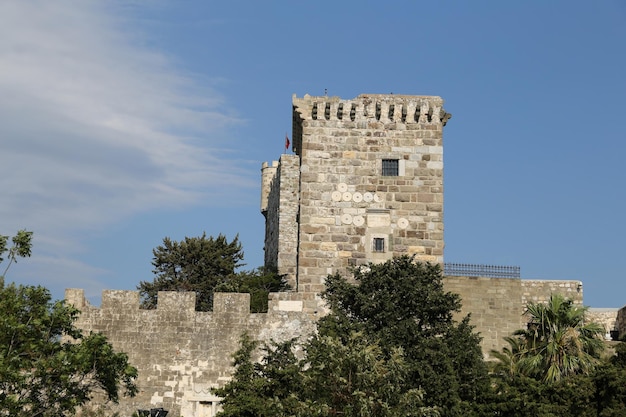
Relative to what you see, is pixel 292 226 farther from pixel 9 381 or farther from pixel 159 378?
pixel 9 381

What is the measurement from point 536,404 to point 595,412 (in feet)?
4.92

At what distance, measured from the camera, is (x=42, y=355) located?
24766mm

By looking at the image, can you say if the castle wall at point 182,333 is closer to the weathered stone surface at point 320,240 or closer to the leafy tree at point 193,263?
the weathered stone surface at point 320,240

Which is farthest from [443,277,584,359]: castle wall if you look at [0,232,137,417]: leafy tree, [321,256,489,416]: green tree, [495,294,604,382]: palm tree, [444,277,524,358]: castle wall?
[0,232,137,417]: leafy tree

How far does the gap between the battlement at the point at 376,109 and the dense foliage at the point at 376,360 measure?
4.98 metres

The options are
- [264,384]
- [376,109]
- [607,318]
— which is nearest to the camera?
[264,384]

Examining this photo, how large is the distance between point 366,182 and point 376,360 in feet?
30.1

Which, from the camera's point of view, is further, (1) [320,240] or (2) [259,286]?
(2) [259,286]

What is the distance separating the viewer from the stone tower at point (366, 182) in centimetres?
3228

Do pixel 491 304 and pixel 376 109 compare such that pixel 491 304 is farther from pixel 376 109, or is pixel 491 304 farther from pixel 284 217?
pixel 284 217

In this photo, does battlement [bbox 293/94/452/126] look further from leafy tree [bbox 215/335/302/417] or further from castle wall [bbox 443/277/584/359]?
leafy tree [bbox 215/335/302/417]

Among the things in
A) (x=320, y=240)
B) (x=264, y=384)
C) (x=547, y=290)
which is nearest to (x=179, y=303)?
(x=320, y=240)

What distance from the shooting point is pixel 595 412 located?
2692 centimetres

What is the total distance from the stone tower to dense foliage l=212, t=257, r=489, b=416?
1175 millimetres
